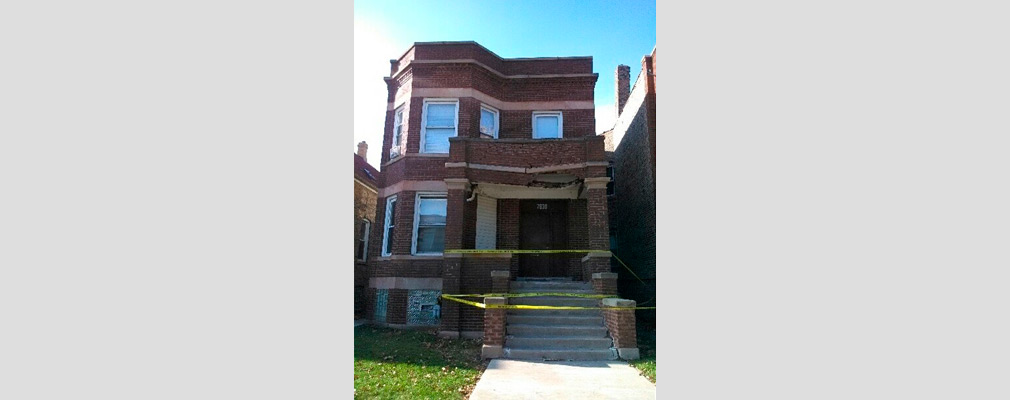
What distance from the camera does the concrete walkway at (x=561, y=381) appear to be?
17.9 feet

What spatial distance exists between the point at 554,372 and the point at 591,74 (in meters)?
8.49

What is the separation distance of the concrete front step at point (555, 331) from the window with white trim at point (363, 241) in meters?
8.99

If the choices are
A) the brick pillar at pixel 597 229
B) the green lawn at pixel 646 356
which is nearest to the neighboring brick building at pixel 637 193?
the green lawn at pixel 646 356

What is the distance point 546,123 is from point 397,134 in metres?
3.96

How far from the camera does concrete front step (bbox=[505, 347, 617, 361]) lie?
24.2 ft

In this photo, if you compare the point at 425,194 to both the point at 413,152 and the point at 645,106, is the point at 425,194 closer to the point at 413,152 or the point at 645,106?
the point at 413,152

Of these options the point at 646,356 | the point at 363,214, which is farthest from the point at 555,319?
the point at 363,214

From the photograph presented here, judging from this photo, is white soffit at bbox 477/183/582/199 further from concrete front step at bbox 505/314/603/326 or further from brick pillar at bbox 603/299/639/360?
brick pillar at bbox 603/299/639/360

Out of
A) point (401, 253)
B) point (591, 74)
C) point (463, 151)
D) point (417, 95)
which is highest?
point (591, 74)

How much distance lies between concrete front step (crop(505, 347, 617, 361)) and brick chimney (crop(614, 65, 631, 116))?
12.4 metres

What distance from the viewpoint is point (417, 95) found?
1212 centimetres

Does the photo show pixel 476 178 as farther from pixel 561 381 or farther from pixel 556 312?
pixel 561 381

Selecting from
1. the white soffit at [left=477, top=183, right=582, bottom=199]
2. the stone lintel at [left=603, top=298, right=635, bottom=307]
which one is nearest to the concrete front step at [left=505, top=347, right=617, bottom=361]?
the stone lintel at [left=603, top=298, right=635, bottom=307]

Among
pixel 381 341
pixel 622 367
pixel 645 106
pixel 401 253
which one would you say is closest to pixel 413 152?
pixel 401 253
